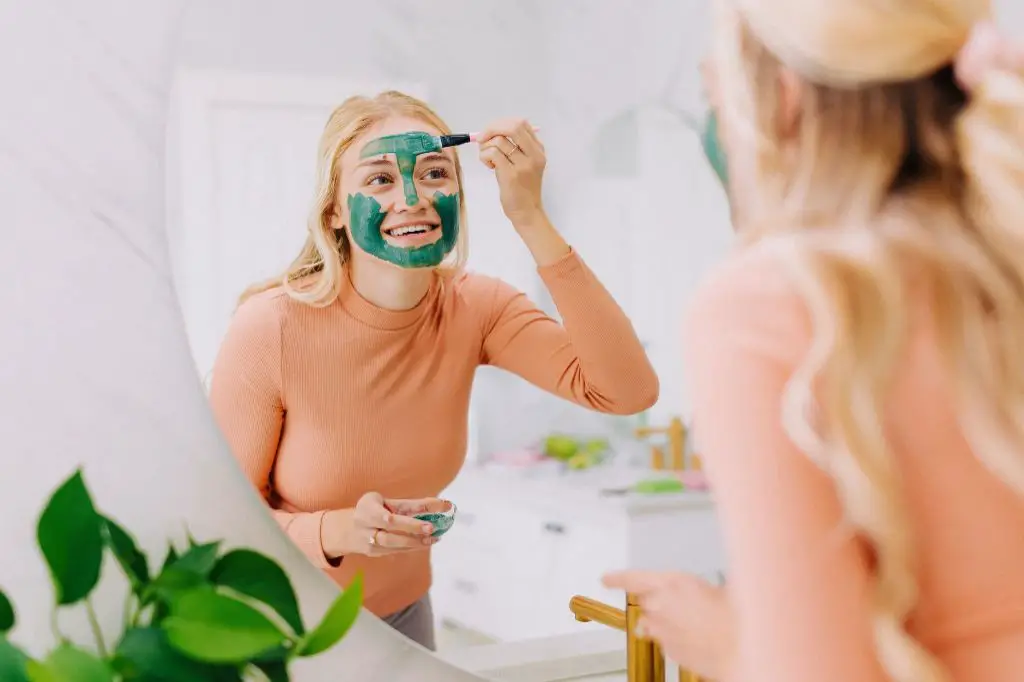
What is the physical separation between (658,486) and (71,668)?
0.46 m

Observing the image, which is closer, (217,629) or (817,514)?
(817,514)

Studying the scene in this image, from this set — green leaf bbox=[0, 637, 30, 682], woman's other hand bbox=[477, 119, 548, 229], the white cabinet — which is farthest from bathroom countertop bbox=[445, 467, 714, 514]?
green leaf bbox=[0, 637, 30, 682]

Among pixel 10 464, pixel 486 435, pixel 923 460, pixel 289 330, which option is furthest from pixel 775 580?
pixel 10 464

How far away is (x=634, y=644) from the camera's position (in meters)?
0.86

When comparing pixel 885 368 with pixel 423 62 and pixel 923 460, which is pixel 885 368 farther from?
pixel 423 62

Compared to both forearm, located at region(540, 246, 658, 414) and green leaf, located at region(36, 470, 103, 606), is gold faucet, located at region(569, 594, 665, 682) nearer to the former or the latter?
forearm, located at region(540, 246, 658, 414)

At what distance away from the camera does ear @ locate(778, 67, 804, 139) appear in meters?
0.62

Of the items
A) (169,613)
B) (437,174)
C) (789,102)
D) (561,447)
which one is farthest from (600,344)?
(169,613)

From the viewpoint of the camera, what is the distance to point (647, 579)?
761 millimetres

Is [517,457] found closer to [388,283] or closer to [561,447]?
[561,447]

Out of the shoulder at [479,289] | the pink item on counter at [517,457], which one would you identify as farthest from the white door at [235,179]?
the pink item on counter at [517,457]

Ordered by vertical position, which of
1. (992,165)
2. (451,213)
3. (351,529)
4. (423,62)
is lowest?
(351,529)

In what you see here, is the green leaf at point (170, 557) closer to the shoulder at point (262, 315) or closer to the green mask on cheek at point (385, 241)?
the shoulder at point (262, 315)

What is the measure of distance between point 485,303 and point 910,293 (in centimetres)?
39
